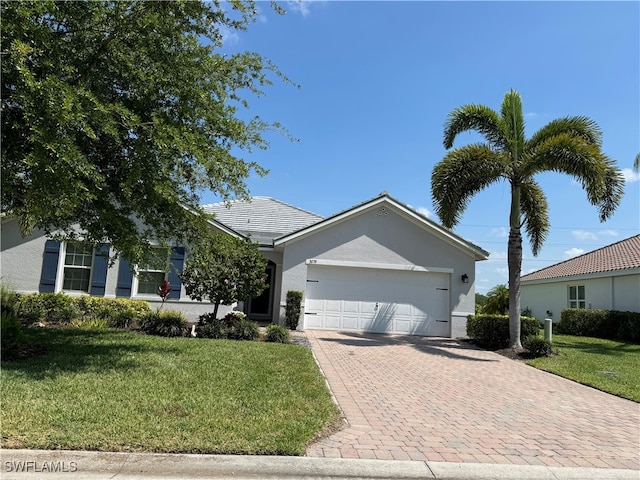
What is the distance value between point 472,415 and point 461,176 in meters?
8.44

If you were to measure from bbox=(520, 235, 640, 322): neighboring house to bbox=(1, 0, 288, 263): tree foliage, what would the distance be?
58.0ft

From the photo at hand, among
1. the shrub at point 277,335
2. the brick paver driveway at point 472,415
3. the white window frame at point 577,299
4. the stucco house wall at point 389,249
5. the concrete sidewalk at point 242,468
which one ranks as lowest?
the concrete sidewalk at point 242,468

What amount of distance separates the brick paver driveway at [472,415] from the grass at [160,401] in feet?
1.97

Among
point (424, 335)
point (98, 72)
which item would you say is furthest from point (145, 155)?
point (424, 335)

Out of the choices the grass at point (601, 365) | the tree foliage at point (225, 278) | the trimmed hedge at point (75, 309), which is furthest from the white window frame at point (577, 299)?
the trimmed hedge at point (75, 309)

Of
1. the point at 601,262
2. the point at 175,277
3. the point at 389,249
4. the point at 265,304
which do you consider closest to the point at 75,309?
the point at 175,277

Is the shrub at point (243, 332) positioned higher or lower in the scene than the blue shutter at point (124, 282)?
lower

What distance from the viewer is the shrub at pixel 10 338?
7738 mm

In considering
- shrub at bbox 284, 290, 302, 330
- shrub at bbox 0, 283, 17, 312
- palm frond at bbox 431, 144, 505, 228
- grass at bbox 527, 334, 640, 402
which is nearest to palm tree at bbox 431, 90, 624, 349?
palm frond at bbox 431, 144, 505, 228

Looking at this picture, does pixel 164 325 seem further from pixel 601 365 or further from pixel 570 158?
pixel 570 158

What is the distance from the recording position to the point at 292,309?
15.2 m

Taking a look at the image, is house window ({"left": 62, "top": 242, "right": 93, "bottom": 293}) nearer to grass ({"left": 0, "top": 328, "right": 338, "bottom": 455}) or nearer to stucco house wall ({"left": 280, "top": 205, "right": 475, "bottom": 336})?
grass ({"left": 0, "top": 328, "right": 338, "bottom": 455})

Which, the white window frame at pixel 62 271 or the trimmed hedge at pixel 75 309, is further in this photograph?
the white window frame at pixel 62 271

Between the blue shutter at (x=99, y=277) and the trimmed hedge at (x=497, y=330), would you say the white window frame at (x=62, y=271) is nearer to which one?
the blue shutter at (x=99, y=277)
